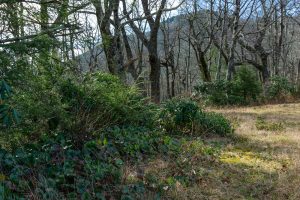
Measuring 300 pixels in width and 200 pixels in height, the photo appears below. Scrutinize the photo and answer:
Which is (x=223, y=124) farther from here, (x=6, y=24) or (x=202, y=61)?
(x=202, y=61)

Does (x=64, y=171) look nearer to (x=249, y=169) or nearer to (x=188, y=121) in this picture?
(x=249, y=169)

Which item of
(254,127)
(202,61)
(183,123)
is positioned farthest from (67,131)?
(202,61)

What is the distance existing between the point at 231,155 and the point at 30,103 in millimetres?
3226

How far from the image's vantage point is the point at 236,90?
49.7ft

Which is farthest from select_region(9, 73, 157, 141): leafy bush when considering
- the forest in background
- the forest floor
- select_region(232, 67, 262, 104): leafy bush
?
select_region(232, 67, 262, 104): leafy bush

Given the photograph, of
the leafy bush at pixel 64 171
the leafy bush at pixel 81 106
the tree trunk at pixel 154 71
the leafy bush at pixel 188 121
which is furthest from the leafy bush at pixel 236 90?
the leafy bush at pixel 64 171

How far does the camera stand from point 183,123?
7.79 metres

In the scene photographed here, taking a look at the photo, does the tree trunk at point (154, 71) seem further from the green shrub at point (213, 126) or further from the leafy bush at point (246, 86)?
the green shrub at point (213, 126)

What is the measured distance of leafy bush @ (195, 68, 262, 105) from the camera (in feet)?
48.9

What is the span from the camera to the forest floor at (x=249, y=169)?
14.1 feet

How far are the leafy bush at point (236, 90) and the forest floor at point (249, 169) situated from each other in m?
6.86

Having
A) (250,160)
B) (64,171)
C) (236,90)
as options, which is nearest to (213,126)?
(250,160)

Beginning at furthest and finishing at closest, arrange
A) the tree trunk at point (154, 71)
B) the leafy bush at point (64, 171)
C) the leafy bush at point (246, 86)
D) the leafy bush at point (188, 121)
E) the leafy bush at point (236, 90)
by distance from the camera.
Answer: the leafy bush at point (246, 86), the leafy bush at point (236, 90), the tree trunk at point (154, 71), the leafy bush at point (188, 121), the leafy bush at point (64, 171)

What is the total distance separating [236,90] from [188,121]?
795 centimetres
